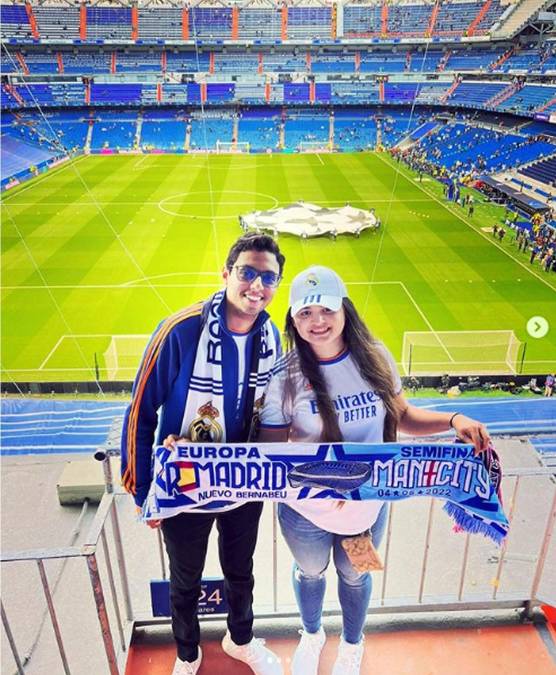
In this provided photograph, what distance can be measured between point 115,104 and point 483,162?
1096 inches

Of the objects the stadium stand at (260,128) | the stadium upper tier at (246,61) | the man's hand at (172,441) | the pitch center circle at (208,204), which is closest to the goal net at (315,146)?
the stadium stand at (260,128)

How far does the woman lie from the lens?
214 centimetres

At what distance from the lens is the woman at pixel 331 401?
2.14m

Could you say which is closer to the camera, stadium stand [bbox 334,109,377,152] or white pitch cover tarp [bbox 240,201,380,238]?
white pitch cover tarp [bbox 240,201,380,238]

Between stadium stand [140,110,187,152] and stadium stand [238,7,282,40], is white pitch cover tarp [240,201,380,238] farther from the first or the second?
stadium stand [238,7,282,40]

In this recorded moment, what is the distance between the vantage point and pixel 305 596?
2.54m

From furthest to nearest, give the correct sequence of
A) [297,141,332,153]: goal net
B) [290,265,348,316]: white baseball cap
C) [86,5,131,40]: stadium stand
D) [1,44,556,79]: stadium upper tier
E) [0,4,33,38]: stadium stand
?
[1,44,556,79]: stadium upper tier, [86,5,131,40]: stadium stand, [0,4,33,38]: stadium stand, [297,141,332,153]: goal net, [290,265,348,316]: white baseball cap

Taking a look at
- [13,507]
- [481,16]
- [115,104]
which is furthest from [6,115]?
[13,507]

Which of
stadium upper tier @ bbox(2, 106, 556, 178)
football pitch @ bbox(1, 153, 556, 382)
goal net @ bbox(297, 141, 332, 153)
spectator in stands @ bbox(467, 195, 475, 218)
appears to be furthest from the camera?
goal net @ bbox(297, 141, 332, 153)

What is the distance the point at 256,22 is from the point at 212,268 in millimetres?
34370

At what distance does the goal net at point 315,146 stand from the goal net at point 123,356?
95.0 feet

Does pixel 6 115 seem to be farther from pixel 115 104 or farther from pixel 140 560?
pixel 140 560

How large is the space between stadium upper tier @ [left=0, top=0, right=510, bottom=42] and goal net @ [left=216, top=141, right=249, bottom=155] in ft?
32.0

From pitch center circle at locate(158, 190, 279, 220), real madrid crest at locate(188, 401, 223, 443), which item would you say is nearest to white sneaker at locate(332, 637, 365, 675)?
real madrid crest at locate(188, 401, 223, 443)
